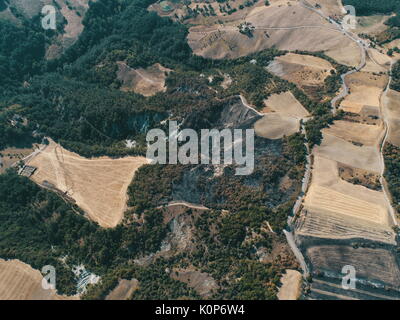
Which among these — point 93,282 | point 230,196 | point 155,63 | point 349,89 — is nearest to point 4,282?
point 93,282

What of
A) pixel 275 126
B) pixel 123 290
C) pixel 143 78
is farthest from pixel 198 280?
pixel 143 78

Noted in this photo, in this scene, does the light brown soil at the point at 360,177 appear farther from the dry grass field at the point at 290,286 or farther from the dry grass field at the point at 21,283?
the dry grass field at the point at 21,283

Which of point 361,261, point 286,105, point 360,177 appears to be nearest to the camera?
point 361,261

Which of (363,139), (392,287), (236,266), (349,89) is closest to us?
(392,287)

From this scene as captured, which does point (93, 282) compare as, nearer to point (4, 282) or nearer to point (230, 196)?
point (4, 282)

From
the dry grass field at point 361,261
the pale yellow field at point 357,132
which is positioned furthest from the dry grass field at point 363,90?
the dry grass field at point 361,261

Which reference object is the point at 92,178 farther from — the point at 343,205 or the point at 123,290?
the point at 343,205
